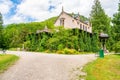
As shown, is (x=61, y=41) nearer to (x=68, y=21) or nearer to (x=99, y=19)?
(x=68, y=21)

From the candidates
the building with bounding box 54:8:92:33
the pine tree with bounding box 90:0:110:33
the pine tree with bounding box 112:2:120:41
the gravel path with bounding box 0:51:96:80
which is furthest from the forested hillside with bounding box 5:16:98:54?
the pine tree with bounding box 90:0:110:33

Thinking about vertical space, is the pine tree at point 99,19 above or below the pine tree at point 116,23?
above

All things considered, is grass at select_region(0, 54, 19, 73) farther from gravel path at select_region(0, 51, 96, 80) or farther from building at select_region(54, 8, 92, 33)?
building at select_region(54, 8, 92, 33)

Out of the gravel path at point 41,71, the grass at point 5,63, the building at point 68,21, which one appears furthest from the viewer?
the building at point 68,21

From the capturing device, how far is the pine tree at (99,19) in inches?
2638

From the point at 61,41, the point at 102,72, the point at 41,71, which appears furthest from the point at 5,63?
the point at 61,41

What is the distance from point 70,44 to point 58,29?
4.25m

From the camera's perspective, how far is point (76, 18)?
168 ft

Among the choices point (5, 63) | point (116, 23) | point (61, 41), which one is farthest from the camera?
point (61, 41)

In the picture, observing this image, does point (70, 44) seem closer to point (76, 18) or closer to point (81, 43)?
point (81, 43)

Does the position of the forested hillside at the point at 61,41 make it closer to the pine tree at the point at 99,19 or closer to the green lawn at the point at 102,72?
the green lawn at the point at 102,72

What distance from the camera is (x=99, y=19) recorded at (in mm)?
69938

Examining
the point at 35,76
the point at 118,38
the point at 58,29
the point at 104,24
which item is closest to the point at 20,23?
the point at 104,24

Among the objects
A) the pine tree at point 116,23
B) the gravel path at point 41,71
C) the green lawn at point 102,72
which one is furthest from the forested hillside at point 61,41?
the green lawn at point 102,72
